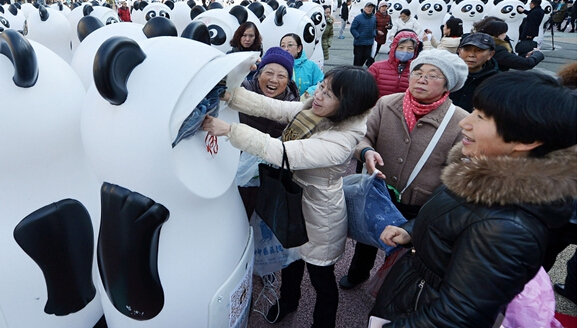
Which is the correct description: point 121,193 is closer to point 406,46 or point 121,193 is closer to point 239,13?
point 406,46

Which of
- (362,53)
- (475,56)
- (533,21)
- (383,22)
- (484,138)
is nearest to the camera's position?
(484,138)

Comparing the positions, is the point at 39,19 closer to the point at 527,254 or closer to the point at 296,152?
the point at 296,152

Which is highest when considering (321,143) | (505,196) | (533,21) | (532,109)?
(532,109)

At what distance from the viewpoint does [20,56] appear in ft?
3.61

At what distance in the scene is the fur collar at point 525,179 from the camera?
0.84m

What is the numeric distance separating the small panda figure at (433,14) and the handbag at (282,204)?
8.00 m

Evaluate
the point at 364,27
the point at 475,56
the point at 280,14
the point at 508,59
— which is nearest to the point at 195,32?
the point at 475,56

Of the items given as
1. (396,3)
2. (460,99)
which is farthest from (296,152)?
(396,3)

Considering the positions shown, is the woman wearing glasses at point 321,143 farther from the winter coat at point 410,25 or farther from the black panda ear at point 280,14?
the winter coat at point 410,25

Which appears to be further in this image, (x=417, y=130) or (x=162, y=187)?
(x=417, y=130)

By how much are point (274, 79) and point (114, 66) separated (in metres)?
1.15

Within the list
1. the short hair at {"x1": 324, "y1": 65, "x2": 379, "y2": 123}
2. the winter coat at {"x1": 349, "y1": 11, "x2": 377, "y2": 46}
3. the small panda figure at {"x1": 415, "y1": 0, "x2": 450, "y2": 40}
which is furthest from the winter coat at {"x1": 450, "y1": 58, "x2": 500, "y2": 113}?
the small panda figure at {"x1": 415, "y1": 0, "x2": 450, "y2": 40}

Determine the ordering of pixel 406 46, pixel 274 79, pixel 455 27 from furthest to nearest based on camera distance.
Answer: pixel 455 27 → pixel 406 46 → pixel 274 79

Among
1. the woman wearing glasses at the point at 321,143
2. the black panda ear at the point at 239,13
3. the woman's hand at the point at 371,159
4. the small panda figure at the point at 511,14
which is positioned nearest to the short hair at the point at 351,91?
the woman wearing glasses at the point at 321,143
